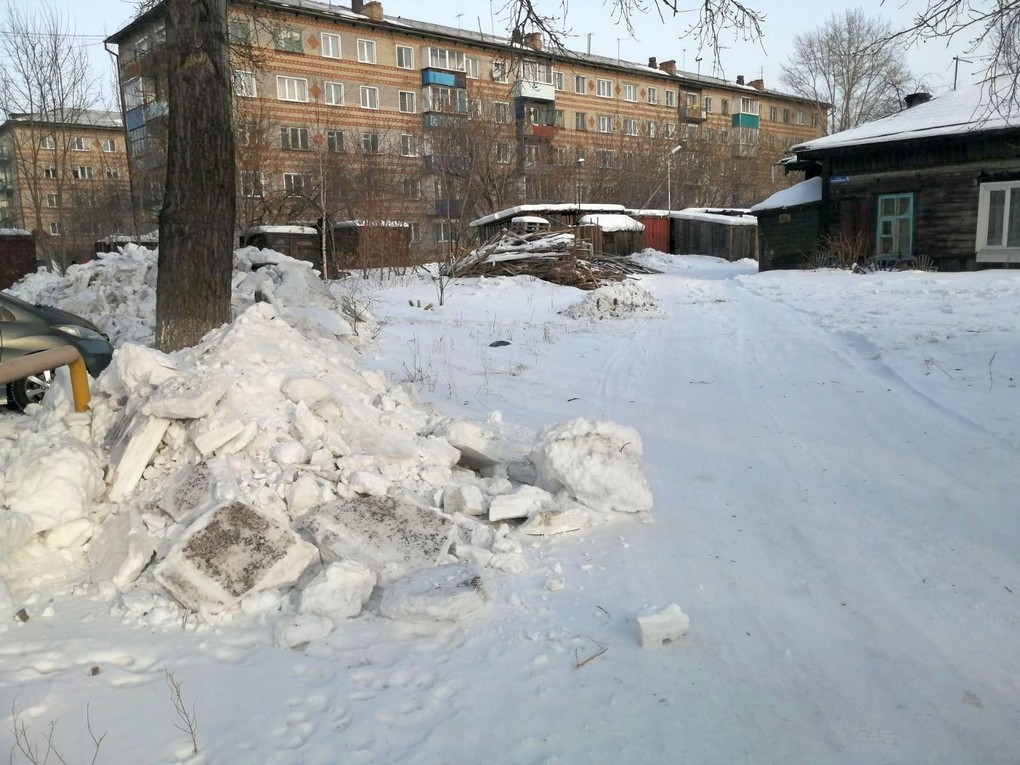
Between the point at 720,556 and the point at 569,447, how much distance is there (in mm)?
1116

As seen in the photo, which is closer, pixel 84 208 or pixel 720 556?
pixel 720 556

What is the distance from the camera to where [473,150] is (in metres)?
30.6

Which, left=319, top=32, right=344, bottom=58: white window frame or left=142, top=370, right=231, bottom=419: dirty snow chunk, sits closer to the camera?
left=142, top=370, right=231, bottom=419: dirty snow chunk

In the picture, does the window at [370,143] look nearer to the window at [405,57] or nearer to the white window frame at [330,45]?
the white window frame at [330,45]

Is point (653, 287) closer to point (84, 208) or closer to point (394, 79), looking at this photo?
point (84, 208)

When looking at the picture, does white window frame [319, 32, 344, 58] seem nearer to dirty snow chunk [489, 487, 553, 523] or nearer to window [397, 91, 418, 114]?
window [397, 91, 418, 114]

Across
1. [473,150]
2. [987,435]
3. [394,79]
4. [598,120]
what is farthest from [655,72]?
[987,435]

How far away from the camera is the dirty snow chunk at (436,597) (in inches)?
129

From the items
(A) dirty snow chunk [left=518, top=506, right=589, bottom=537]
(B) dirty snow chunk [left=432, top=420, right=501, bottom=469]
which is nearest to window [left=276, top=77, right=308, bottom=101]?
(B) dirty snow chunk [left=432, top=420, right=501, bottom=469]

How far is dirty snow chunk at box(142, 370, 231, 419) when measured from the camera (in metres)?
4.34

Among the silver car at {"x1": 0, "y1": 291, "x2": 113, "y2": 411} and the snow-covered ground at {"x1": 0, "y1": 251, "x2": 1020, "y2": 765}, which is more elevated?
the silver car at {"x1": 0, "y1": 291, "x2": 113, "y2": 411}

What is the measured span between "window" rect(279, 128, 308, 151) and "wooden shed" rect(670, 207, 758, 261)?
19.9 meters

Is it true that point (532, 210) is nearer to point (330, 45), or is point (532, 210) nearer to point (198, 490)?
point (198, 490)

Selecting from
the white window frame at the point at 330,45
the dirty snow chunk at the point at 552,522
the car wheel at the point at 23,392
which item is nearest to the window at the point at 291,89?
the white window frame at the point at 330,45
